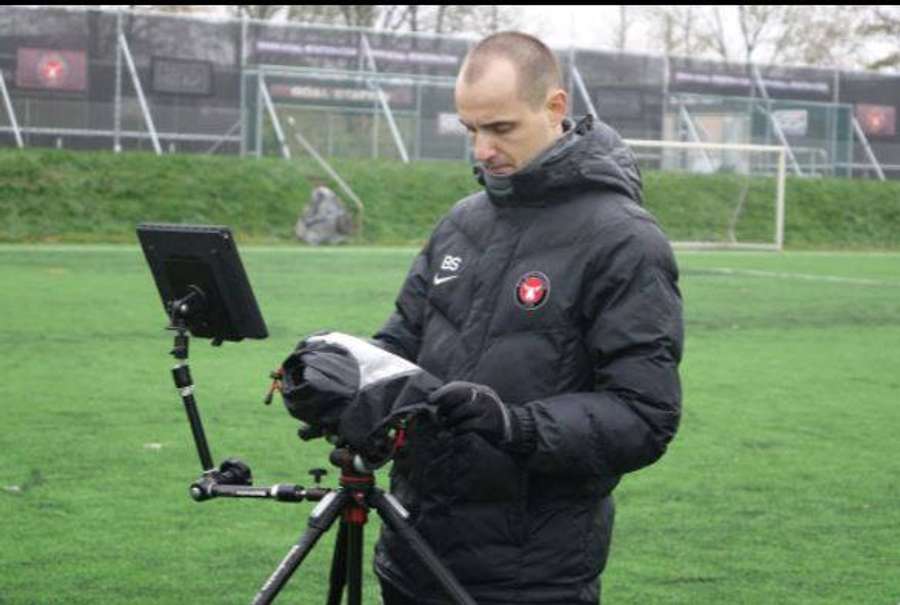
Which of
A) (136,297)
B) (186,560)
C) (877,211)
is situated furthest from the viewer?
(877,211)

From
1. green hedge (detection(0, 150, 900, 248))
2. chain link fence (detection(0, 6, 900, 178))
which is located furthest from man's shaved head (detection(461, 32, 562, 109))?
chain link fence (detection(0, 6, 900, 178))

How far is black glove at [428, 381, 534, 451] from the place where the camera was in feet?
10.3

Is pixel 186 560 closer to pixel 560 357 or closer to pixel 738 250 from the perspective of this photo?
pixel 560 357

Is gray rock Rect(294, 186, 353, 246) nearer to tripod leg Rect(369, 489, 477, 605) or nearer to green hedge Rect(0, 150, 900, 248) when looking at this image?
green hedge Rect(0, 150, 900, 248)

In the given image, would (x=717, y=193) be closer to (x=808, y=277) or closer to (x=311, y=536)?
(x=808, y=277)

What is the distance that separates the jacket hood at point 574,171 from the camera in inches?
137

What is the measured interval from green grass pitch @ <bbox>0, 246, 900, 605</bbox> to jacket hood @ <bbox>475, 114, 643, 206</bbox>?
112 inches

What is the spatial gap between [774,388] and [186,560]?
6434 mm

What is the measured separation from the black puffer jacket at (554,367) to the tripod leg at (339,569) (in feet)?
0.51

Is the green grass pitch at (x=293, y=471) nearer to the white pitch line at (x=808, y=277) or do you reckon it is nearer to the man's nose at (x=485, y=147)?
the man's nose at (x=485, y=147)

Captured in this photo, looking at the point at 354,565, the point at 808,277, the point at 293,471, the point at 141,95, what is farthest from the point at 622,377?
the point at 141,95

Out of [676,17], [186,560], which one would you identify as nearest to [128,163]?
[186,560]

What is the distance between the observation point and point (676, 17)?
64938 mm

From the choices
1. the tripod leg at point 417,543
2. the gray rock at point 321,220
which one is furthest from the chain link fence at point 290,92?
the tripod leg at point 417,543
